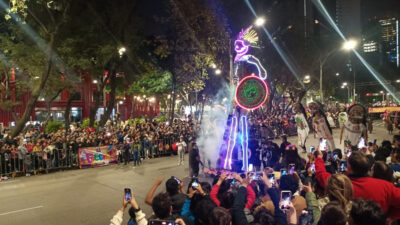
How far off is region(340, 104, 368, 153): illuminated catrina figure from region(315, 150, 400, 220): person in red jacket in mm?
6240

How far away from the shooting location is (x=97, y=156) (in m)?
15.6

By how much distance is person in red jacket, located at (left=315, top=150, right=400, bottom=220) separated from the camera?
3.33m

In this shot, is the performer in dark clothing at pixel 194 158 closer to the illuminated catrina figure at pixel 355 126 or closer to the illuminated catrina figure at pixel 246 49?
the illuminated catrina figure at pixel 246 49

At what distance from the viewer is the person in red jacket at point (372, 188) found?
10.9 ft

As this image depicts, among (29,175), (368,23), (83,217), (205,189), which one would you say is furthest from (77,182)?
(368,23)

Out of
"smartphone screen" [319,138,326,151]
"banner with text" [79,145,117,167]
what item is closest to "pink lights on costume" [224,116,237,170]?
"smartphone screen" [319,138,326,151]

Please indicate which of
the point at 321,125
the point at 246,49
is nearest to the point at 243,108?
the point at 246,49

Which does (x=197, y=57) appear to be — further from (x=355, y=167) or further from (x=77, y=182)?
(x=355, y=167)

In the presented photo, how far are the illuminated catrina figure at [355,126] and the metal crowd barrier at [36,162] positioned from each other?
38.2 feet

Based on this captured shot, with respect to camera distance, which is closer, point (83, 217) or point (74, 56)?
point (83, 217)

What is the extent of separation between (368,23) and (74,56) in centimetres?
6262

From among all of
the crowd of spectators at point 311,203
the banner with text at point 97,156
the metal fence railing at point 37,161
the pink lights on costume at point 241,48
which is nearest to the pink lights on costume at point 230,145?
the pink lights on costume at point 241,48

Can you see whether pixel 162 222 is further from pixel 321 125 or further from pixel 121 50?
pixel 121 50

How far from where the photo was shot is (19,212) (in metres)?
8.29
